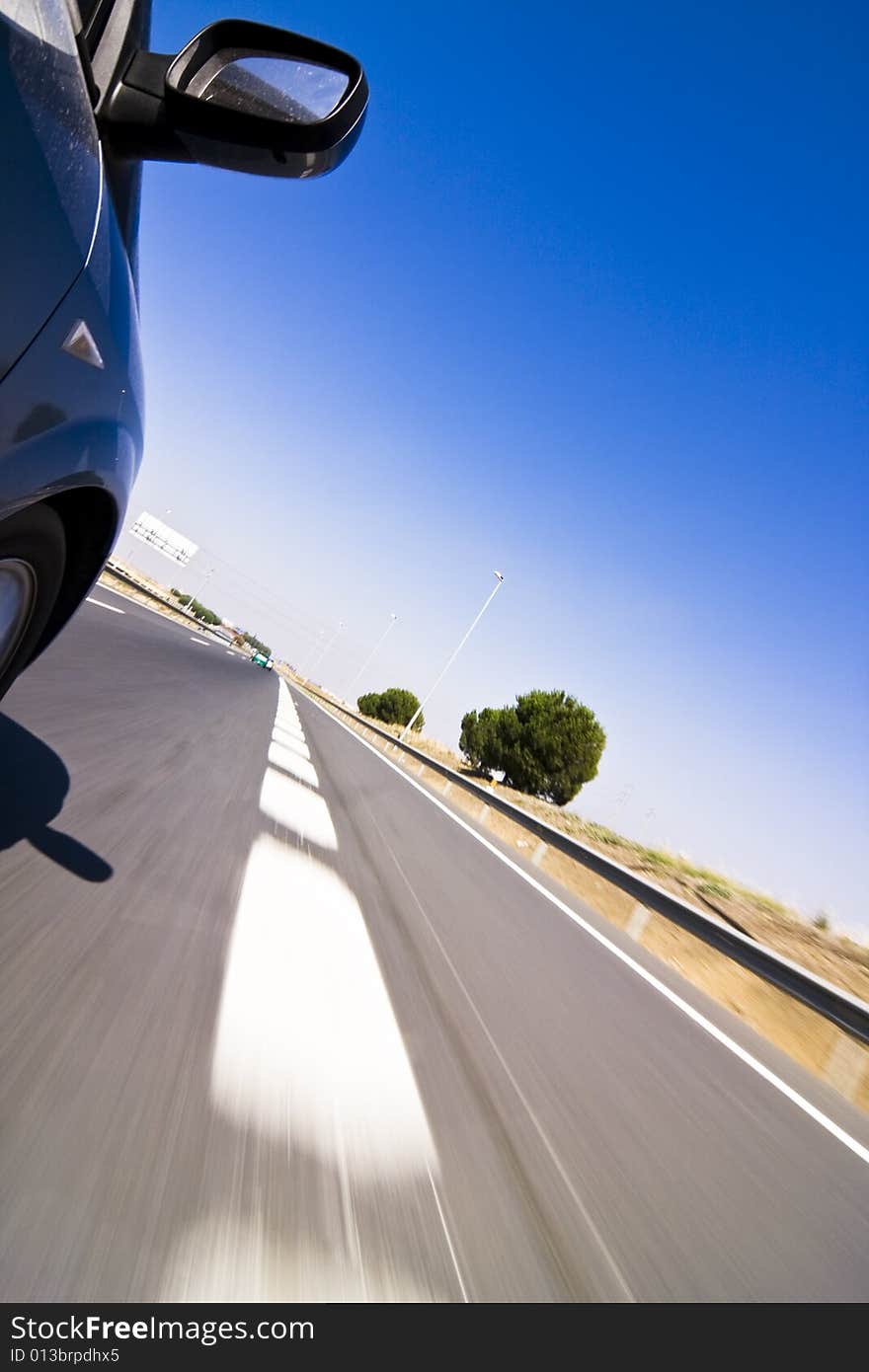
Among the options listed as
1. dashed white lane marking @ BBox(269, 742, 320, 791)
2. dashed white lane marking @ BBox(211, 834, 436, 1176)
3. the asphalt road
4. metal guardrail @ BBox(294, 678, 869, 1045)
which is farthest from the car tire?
metal guardrail @ BBox(294, 678, 869, 1045)

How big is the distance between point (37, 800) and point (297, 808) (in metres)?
2.57

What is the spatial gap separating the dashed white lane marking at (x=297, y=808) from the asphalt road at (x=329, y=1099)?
342mm

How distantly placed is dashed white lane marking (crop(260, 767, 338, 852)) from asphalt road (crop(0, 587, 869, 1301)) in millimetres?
342

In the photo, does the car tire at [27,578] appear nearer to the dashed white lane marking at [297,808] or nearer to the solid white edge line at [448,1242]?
the solid white edge line at [448,1242]

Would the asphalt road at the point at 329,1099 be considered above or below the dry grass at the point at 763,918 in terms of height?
below

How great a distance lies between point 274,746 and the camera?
8086 millimetres

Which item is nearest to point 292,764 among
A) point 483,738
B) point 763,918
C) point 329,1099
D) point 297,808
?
point 297,808

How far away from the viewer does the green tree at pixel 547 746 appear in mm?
39219

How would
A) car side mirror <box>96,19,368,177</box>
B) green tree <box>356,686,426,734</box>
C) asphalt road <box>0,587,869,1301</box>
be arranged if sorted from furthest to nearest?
green tree <box>356,686,426,734</box>
car side mirror <box>96,19,368,177</box>
asphalt road <box>0,587,869,1301</box>

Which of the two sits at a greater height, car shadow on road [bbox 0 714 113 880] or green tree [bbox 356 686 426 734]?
green tree [bbox 356 686 426 734]

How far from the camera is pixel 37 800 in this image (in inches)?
110

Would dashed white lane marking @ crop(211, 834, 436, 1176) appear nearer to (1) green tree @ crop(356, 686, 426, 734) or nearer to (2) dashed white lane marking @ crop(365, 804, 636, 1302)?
(2) dashed white lane marking @ crop(365, 804, 636, 1302)

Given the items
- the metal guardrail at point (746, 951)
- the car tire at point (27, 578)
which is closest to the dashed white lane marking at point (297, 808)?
the car tire at point (27, 578)

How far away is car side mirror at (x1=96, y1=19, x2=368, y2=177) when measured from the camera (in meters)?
1.48
